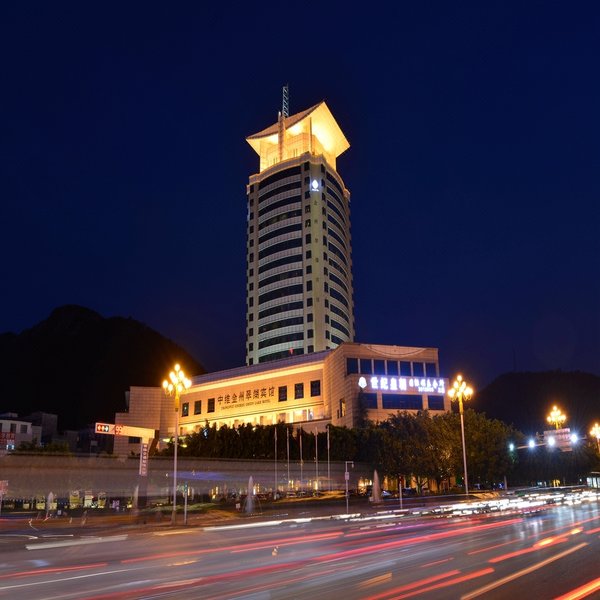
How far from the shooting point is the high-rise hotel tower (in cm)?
12094

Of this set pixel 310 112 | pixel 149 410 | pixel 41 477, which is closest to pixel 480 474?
pixel 41 477

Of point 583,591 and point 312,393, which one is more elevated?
point 312,393

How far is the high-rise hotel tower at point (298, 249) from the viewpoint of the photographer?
121 meters

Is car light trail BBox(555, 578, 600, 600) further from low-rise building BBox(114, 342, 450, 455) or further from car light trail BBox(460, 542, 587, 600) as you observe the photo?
low-rise building BBox(114, 342, 450, 455)

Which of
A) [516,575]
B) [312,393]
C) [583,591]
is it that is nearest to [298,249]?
[312,393]

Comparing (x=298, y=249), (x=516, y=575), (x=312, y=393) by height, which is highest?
(x=298, y=249)

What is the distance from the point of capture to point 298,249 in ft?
412

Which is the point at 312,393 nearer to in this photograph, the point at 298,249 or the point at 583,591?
the point at 298,249

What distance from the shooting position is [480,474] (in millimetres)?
63812

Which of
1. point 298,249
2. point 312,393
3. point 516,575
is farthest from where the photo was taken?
point 298,249

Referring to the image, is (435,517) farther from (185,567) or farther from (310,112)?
(310,112)

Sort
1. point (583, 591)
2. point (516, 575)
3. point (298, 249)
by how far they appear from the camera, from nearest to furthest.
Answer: point (583, 591) < point (516, 575) < point (298, 249)

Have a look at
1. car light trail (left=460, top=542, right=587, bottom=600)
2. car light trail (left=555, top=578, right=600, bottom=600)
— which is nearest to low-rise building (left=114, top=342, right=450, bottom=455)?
car light trail (left=460, top=542, right=587, bottom=600)

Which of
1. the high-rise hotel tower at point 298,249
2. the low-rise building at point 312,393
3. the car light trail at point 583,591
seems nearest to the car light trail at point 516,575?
the car light trail at point 583,591
